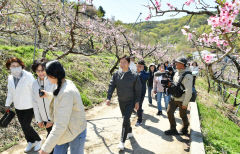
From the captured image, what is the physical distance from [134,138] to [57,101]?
3.02 metres

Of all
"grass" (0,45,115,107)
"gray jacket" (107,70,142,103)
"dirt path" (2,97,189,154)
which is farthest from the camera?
"grass" (0,45,115,107)

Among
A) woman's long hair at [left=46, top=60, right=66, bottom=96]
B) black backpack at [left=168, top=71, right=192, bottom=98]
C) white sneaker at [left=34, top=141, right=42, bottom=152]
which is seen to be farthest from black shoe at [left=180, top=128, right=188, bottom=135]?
woman's long hair at [left=46, top=60, right=66, bottom=96]

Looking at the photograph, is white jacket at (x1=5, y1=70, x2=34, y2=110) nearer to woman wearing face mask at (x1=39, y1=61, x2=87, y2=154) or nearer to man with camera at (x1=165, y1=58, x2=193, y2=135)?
woman wearing face mask at (x1=39, y1=61, x2=87, y2=154)

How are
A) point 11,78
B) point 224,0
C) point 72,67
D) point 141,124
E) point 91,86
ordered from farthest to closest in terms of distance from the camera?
point 72,67 → point 91,86 → point 141,124 → point 11,78 → point 224,0

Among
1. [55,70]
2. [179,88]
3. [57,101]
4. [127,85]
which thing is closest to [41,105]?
[57,101]

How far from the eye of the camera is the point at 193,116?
569 cm

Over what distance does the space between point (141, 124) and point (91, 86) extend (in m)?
4.48

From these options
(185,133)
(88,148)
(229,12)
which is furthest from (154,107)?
(229,12)

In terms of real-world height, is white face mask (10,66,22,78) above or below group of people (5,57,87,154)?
above

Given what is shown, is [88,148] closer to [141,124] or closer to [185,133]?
[141,124]

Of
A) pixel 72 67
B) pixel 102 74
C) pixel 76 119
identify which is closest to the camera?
pixel 76 119

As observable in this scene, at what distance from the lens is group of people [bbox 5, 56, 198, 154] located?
194cm

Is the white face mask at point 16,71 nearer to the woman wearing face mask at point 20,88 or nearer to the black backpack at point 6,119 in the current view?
the woman wearing face mask at point 20,88

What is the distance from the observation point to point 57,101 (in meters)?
1.98
